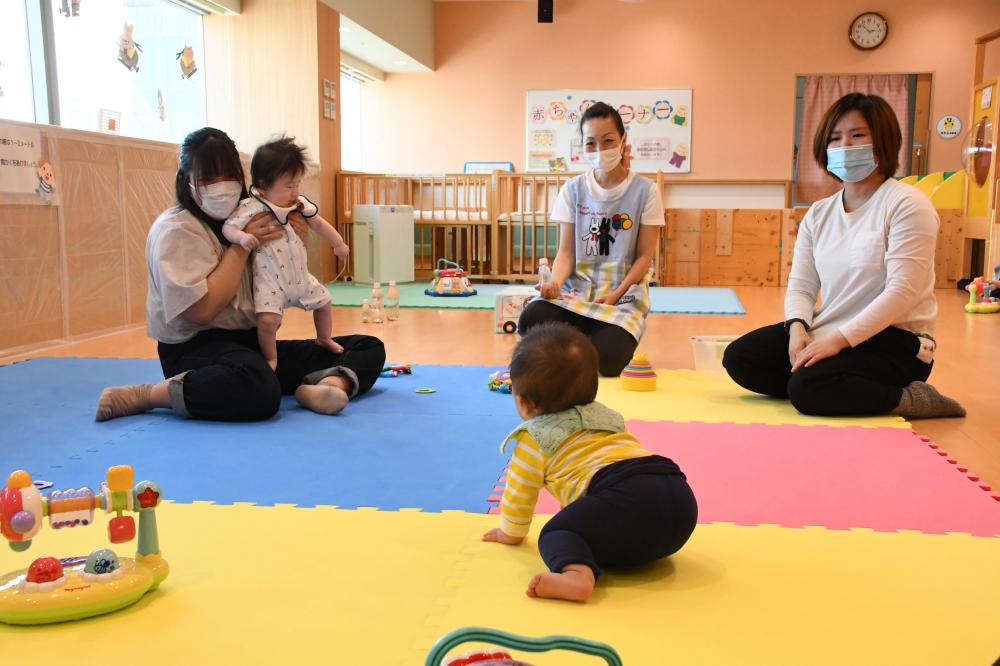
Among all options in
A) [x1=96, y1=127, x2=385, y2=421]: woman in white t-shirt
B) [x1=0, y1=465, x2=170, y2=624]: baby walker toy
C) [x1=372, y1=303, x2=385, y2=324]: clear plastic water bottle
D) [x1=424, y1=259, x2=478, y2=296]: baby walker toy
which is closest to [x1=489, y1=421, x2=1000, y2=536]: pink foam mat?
[x1=0, y1=465, x2=170, y2=624]: baby walker toy

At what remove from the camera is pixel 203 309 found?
248cm

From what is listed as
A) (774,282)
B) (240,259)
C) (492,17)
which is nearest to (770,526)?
(240,259)

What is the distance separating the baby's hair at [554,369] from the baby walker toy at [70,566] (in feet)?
1.88

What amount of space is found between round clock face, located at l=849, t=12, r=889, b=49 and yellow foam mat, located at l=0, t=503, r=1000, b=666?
329 inches

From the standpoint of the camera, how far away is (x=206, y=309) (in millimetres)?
2480

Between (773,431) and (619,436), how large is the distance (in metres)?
1.02

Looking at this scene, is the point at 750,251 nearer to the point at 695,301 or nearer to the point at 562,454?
the point at 695,301

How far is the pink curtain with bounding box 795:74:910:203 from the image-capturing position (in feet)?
29.0

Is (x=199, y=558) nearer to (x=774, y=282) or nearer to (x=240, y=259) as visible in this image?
(x=240, y=259)

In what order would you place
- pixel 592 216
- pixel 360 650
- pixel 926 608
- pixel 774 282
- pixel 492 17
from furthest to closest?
pixel 492 17 → pixel 774 282 → pixel 592 216 → pixel 926 608 → pixel 360 650

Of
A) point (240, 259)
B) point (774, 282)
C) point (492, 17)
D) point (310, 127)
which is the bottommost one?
point (774, 282)

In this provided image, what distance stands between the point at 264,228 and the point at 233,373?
1.48 ft

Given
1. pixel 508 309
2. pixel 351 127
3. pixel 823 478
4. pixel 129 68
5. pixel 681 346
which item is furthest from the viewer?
pixel 351 127

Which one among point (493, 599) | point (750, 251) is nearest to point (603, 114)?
point (493, 599)
